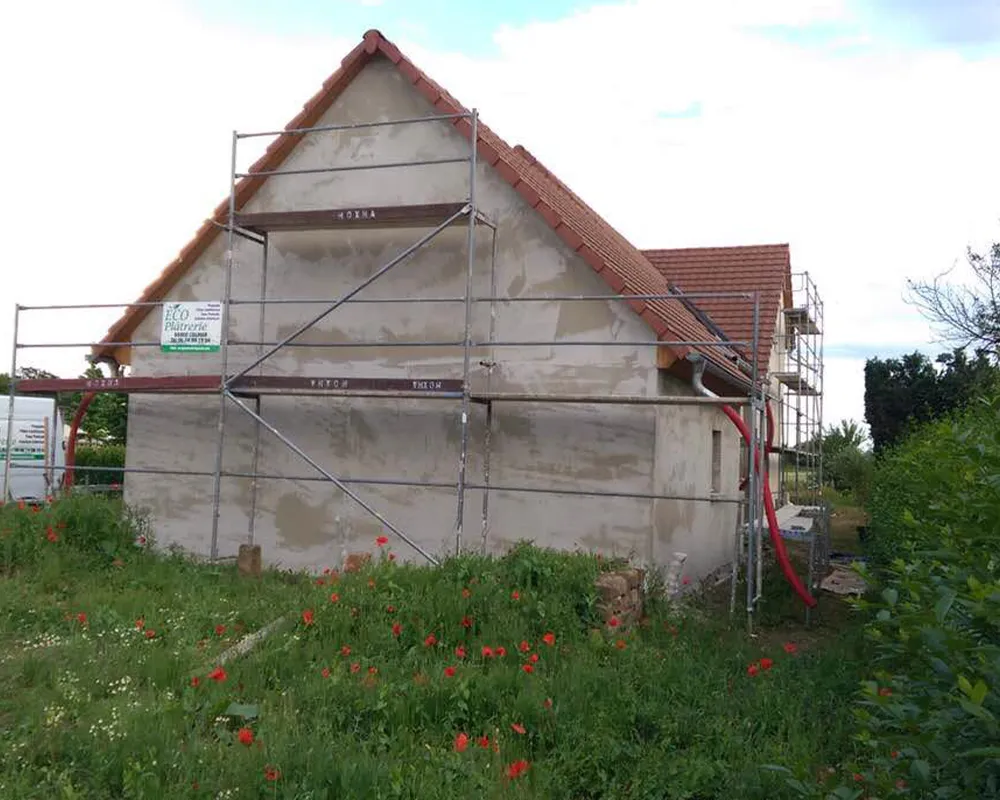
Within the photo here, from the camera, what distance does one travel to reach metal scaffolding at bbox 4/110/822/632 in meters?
8.82

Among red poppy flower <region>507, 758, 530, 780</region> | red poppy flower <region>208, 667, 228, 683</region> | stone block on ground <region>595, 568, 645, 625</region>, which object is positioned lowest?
red poppy flower <region>507, 758, 530, 780</region>

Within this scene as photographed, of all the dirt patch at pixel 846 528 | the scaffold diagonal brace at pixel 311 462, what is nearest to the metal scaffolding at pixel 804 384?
the dirt patch at pixel 846 528

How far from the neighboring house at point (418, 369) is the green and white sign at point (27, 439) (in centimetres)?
556

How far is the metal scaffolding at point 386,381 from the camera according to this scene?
8820mm

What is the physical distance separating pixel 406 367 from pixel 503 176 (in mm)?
2489

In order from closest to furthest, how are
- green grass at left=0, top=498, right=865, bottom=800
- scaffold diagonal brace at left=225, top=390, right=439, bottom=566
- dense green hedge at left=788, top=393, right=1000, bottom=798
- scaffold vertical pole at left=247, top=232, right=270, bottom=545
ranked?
1. dense green hedge at left=788, top=393, right=1000, bottom=798
2. green grass at left=0, top=498, right=865, bottom=800
3. scaffold diagonal brace at left=225, top=390, right=439, bottom=566
4. scaffold vertical pole at left=247, top=232, right=270, bottom=545

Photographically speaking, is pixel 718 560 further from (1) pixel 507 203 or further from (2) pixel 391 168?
(2) pixel 391 168

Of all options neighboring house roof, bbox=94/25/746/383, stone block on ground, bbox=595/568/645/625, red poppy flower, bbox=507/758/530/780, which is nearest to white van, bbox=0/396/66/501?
neighboring house roof, bbox=94/25/746/383

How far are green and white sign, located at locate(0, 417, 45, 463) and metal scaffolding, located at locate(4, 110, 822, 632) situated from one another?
483 cm

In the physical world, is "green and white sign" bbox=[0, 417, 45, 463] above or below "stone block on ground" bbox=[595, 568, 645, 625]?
above

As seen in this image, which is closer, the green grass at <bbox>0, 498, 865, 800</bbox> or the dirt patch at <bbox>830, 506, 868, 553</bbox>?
the green grass at <bbox>0, 498, 865, 800</bbox>

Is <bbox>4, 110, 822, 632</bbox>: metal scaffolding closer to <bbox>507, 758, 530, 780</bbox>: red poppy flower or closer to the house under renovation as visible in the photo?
the house under renovation

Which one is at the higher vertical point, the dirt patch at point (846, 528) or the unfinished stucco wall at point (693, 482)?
the unfinished stucco wall at point (693, 482)

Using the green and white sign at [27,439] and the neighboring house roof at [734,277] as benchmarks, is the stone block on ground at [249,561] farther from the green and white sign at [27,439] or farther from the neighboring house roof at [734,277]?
the green and white sign at [27,439]
